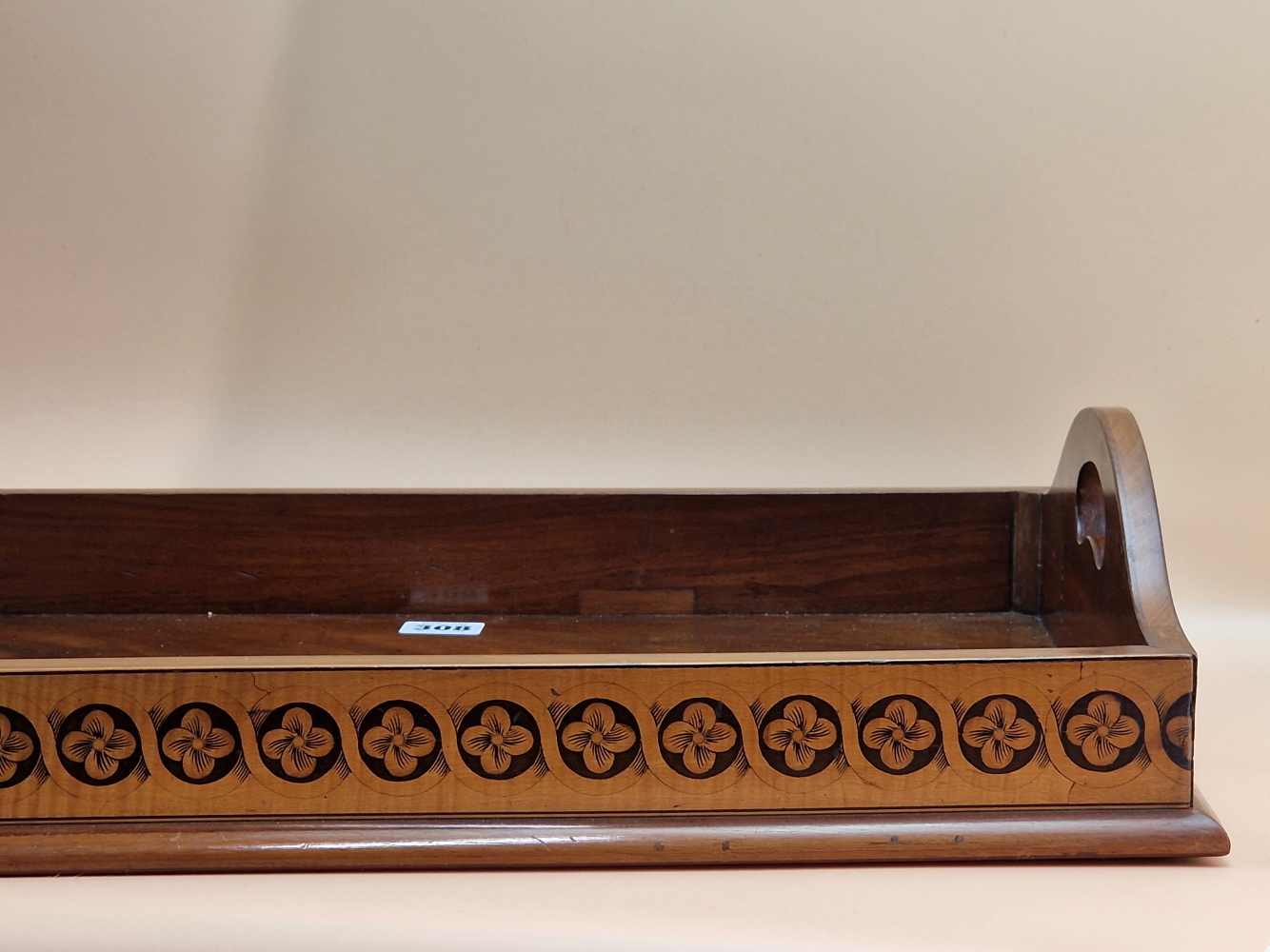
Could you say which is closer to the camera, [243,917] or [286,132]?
[243,917]

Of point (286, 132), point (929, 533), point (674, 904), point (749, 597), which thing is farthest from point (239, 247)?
point (674, 904)

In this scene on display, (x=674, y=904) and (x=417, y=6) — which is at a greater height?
(x=417, y=6)

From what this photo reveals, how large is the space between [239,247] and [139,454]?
0.41 m

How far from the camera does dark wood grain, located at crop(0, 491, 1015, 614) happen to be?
1.78m

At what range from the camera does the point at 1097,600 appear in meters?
1.46

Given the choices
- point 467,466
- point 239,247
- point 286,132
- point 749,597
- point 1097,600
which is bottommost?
point 1097,600

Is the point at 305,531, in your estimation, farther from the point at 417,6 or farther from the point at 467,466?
the point at 417,6

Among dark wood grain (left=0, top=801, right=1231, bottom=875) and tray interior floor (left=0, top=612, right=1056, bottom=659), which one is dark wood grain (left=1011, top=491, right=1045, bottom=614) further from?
dark wood grain (left=0, top=801, right=1231, bottom=875)

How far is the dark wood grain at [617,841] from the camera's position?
45.9 inches

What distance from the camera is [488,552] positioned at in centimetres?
180

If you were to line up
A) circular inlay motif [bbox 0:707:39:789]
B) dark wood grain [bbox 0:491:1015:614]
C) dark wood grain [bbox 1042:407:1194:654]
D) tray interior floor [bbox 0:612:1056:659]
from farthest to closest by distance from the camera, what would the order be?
dark wood grain [bbox 0:491:1015:614] < tray interior floor [bbox 0:612:1056:659] < dark wood grain [bbox 1042:407:1194:654] < circular inlay motif [bbox 0:707:39:789]

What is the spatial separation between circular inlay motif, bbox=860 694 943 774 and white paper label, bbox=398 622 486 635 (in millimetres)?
710

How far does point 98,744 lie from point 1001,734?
0.85 m

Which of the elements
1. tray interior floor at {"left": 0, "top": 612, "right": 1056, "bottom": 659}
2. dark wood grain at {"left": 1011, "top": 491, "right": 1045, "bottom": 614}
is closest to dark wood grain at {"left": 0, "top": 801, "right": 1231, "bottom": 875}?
tray interior floor at {"left": 0, "top": 612, "right": 1056, "bottom": 659}
